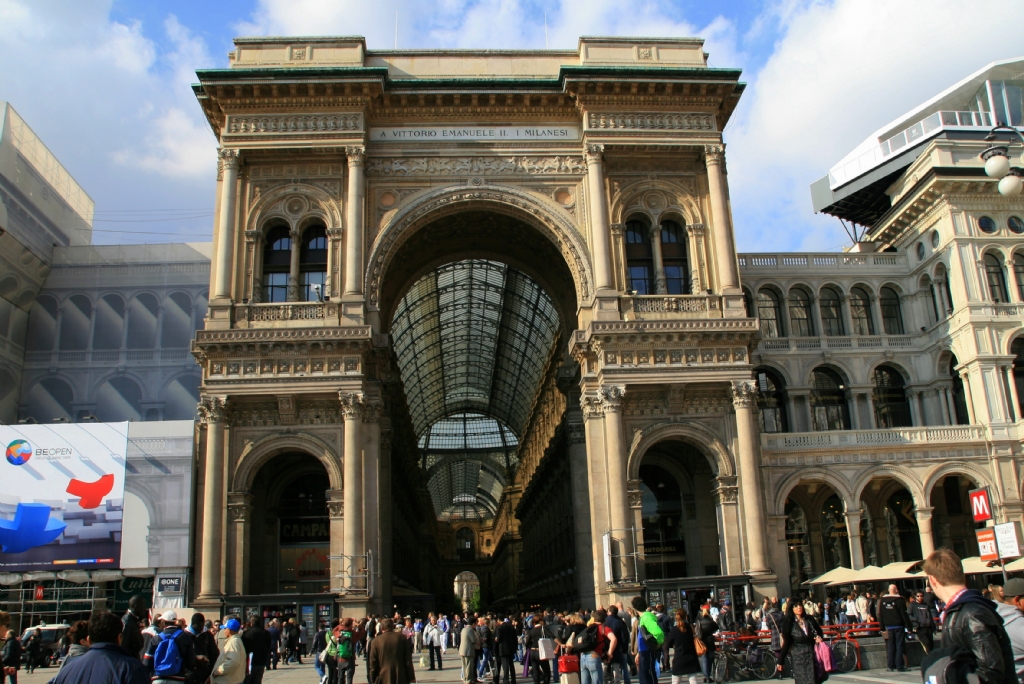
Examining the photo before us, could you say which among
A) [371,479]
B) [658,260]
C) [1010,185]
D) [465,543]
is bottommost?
[371,479]

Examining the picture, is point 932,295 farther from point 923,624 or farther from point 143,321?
point 143,321

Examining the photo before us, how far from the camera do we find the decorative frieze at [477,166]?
38969mm

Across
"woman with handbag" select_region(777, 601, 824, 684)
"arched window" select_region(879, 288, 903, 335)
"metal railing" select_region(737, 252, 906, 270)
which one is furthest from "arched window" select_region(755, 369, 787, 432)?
"woman with handbag" select_region(777, 601, 824, 684)

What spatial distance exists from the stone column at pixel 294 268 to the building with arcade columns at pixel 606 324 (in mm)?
154

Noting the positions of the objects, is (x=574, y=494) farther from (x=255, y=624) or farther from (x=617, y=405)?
(x=255, y=624)

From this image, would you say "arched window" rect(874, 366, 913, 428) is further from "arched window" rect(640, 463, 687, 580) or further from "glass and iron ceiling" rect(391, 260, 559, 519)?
"glass and iron ceiling" rect(391, 260, 559, 519)

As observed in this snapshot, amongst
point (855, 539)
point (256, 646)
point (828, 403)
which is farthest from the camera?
point (828, 403)

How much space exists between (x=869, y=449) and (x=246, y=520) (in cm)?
2627

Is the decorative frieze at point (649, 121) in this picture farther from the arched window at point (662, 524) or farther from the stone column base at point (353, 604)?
the stone column base at point (353, 604)

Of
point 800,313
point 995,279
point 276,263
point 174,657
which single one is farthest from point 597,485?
point 174,657

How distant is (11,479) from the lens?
37094mm

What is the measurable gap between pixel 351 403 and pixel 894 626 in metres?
20.6

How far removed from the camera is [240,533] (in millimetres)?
34438

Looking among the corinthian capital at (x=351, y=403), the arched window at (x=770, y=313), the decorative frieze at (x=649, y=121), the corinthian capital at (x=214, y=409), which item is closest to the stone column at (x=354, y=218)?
the corinthian capital at (x=351, y=403)
